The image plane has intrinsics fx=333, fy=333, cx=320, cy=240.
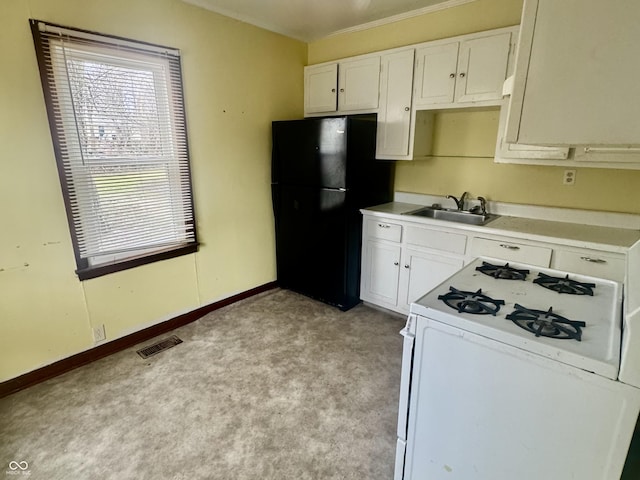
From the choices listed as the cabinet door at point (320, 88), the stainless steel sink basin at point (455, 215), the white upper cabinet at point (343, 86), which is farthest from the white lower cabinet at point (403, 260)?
the cabinet door at point (320, 88)

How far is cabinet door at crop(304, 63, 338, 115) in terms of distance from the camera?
3.29m

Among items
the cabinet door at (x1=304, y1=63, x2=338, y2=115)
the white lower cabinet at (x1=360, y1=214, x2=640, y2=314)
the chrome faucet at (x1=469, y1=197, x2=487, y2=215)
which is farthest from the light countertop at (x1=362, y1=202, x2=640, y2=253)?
the cabinet door at (x1=304, y1=63, x2=338, y2=115)

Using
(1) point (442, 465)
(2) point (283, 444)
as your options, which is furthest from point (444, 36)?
(2) point (283, 444)

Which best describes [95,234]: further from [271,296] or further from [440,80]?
[440,80]

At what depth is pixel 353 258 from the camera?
10.1ft

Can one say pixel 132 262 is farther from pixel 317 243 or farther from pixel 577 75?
pixel 577 75

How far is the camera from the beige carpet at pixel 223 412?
1.62 m

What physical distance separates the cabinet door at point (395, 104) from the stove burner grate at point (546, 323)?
2.00m

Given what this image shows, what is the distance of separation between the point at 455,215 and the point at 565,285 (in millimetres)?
1632

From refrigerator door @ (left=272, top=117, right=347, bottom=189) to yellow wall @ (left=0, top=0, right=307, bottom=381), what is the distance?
20 cm

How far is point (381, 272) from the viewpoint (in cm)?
305

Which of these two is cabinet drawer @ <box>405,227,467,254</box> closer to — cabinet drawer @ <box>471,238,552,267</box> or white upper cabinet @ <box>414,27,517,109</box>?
cabinet drawer @ <box>471,238,552,267</box>

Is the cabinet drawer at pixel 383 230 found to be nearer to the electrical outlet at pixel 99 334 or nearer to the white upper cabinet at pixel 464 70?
the white upper cabinet at pixel 464 70
